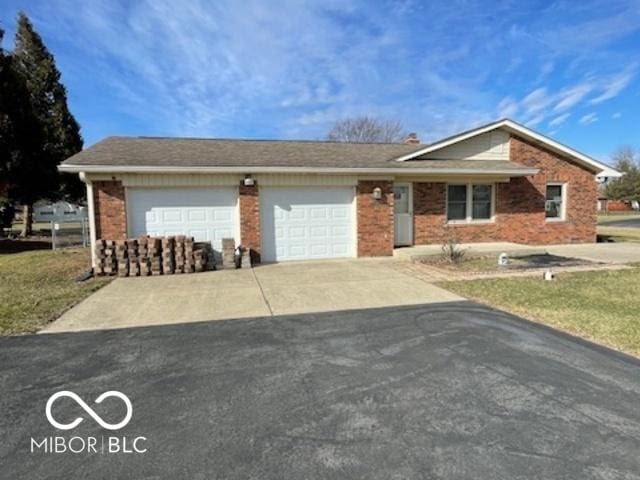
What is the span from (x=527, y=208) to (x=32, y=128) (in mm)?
20427

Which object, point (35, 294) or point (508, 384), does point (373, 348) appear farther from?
point (35, 294)

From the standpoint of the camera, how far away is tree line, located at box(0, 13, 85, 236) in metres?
15.8

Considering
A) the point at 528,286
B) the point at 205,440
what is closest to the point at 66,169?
the point at 205,440

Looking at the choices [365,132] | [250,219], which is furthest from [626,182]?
[250,219]

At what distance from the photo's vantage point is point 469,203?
43.9ft

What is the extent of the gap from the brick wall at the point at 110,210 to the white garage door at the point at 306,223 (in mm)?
3580

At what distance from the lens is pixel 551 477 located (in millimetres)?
2381

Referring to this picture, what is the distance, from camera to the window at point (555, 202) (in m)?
14.2

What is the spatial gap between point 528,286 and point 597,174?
31.9 feet

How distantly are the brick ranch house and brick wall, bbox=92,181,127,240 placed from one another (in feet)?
0.08

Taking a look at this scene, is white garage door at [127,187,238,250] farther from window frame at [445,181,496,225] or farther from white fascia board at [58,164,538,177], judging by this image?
window frame at [445,181,496,225]

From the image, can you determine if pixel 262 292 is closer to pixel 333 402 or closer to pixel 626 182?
pixel 333 402

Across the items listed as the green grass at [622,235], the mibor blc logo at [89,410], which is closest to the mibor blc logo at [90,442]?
the mibor blc logo at [89,410]

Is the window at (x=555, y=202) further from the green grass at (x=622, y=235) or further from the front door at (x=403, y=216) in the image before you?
the front door at (x=403, y=216)
